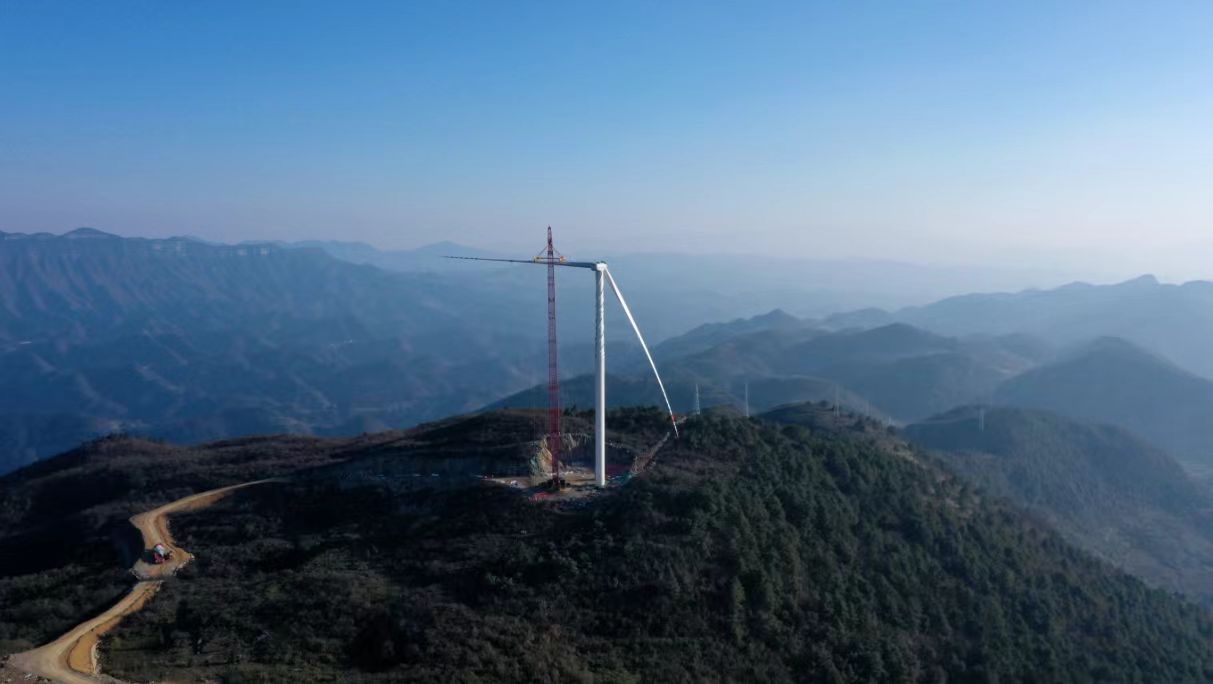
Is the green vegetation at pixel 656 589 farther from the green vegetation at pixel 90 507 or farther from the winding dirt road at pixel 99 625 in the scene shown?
the green vegetation at pixel 90 507

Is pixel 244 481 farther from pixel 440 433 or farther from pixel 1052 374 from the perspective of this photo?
pixel 1052 374

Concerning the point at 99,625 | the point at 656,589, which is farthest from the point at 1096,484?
the point at 99,625

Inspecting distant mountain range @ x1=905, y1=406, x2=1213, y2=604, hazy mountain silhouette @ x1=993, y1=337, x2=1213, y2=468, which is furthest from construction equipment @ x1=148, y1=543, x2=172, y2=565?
hazy mountain silhouette @ x1=993, y1=337, x2=1213, y2=468

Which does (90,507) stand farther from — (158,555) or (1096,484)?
(1096,484)

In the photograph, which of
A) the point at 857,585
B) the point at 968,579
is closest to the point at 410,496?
the point at 857,585

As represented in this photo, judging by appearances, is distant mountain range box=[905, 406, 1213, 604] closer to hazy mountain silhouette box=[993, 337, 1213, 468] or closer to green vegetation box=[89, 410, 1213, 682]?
hazy mountain silhouette box=[993, 337, 1213, 468]

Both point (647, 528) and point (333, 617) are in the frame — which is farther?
point (647, 528)

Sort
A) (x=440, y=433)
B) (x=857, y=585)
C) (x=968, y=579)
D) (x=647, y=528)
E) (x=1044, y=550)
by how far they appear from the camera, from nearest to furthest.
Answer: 1. (x=647, y=528)
2. (x=857, y=585)
3. (x=968, y=579)
4. (x=440, y=433)
5. (x=1044, y=550)
